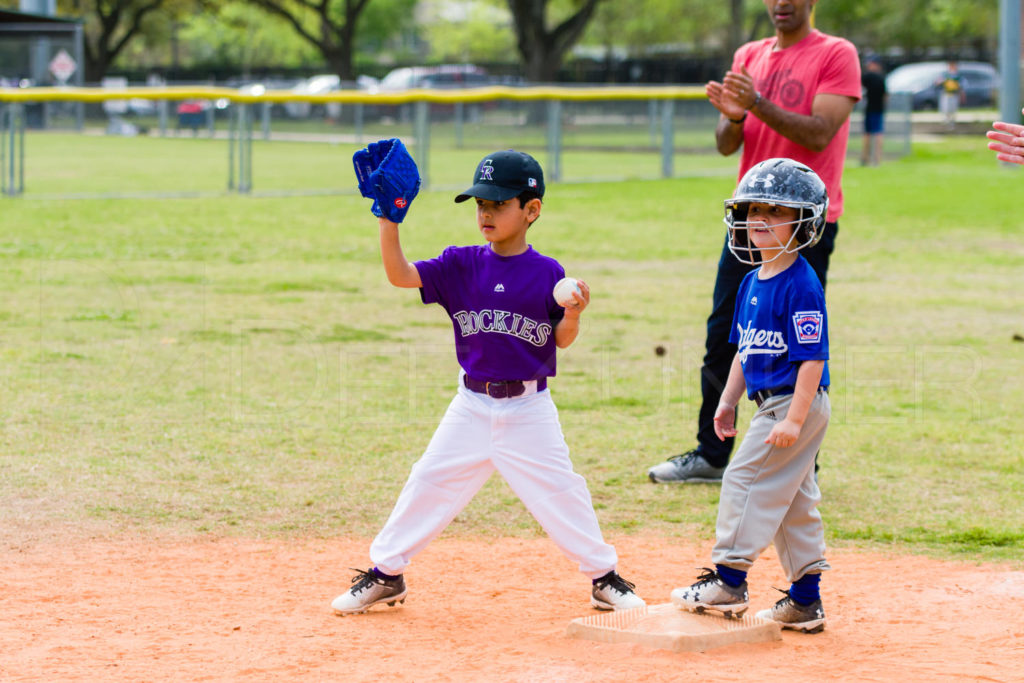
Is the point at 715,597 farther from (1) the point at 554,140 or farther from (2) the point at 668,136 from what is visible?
(2) the point at 668,136

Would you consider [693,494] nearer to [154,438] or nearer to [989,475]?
[989,475]

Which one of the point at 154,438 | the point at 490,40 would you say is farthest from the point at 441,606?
the point at 490,40

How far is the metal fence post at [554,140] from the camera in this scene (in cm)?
2109

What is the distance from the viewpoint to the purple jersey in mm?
4152

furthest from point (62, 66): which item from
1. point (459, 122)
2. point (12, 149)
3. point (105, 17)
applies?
point (105, 17)

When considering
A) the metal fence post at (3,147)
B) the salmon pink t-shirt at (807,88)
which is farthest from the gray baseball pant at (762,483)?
the metal fence post at (3,147)

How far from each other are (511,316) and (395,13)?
72.8m

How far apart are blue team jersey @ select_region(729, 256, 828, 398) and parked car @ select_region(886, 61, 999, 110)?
42.8 meters

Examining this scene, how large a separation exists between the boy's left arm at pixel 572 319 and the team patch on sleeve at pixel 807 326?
67 centimetres

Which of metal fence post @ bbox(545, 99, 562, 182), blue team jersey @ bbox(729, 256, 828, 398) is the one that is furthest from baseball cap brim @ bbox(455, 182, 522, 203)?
metal fence post @ bbox(545, 99, 562, 182)

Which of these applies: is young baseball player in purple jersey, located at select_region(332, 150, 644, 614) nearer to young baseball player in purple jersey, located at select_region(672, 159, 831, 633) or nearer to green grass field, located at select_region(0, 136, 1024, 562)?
young baseball player in purple jersey, located at select_region(672, 159, 831, 633)

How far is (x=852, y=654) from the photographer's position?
3.90 meters

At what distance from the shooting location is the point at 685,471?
6.04 meters

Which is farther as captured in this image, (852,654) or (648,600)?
(648,600)
